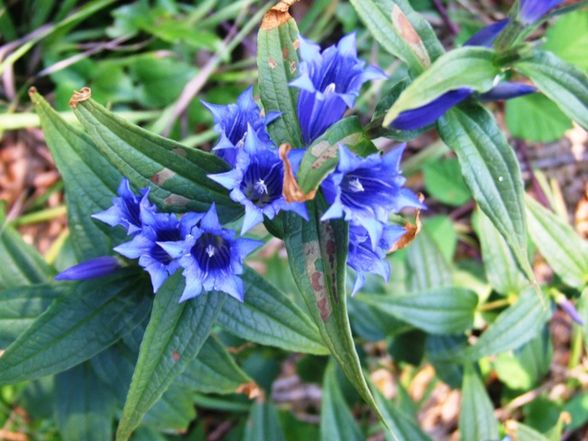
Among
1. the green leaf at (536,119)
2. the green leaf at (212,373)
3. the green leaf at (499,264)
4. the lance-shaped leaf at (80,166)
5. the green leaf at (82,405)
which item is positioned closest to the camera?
the lance-shaped leaf at (80,166)

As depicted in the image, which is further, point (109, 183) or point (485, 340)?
point (485, 340)

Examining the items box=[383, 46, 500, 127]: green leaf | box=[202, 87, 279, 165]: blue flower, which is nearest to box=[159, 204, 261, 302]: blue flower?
box=[202, 87, 279, 165]: blue flower

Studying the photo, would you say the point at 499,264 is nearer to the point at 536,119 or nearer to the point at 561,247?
the point at 561,247

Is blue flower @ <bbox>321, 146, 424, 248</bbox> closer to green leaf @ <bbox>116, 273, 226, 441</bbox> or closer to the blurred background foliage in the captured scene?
green leaf @ <bbox>116, 273, 226, 441</bbox>

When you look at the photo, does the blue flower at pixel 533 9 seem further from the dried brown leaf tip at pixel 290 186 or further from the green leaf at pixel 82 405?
the green leaf at pixel 82 405

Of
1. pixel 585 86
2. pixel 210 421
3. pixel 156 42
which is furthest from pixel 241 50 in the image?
pixel 585 86

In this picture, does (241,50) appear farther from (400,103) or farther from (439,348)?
(400,103)

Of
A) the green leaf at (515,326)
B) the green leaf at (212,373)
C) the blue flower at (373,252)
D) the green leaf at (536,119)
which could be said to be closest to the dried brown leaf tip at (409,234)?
the blue flower at (373,252)
